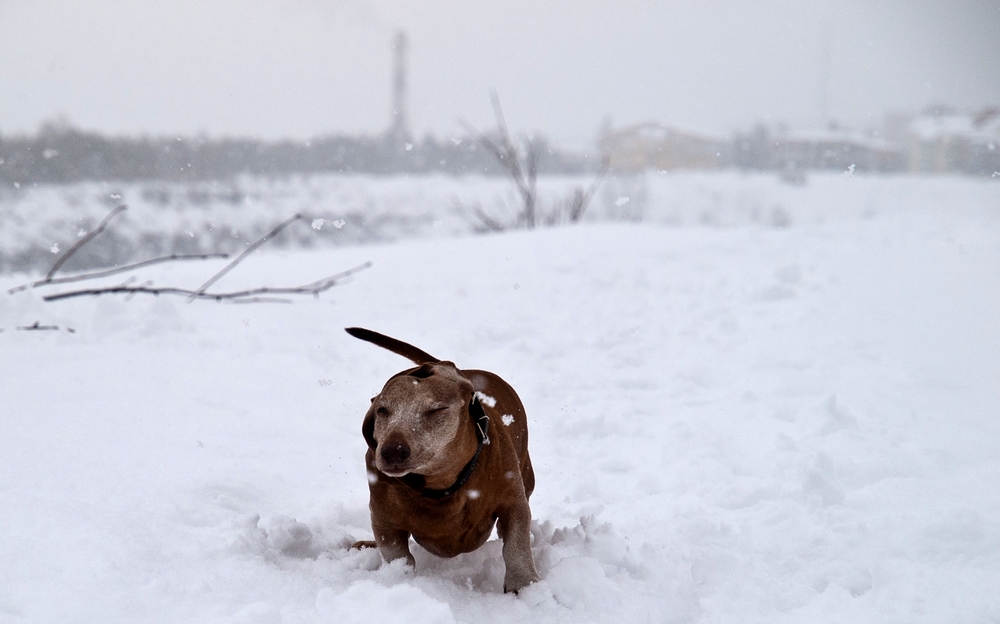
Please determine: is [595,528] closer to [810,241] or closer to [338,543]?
[338,543]

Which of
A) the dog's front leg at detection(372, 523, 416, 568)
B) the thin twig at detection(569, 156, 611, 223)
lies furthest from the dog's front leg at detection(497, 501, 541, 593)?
the thin twig at detection(569, 156, 611, 223)

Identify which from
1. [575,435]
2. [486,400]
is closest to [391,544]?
[486,400]

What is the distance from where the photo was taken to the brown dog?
2.03 metres

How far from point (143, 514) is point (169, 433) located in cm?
91

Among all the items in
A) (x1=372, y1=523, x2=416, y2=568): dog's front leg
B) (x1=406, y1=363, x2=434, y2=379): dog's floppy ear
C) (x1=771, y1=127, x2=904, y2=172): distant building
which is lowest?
(x1=372, y1=523, x2=416, y2=568): dog's front leg

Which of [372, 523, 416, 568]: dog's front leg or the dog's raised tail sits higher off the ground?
the dog's raised tail

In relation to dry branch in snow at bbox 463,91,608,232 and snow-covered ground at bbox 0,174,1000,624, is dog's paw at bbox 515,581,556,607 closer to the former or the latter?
snow-covered ground at bbox 0,174,1000,624

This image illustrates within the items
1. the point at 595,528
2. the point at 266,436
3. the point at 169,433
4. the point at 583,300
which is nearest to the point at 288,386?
the point at 266,436

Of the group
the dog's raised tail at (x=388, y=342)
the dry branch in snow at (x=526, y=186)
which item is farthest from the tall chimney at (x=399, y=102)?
the dog's raised tail at (x=388, y=342)

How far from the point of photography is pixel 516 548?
2350mm

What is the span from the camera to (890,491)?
3209 millimetres

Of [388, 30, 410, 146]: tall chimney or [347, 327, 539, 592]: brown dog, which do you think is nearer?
[347, 327, 539, 592]: brown dog

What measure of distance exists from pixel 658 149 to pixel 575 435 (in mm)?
8249

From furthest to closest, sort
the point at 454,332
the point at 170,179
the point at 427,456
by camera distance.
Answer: the point at 170,179 → the point at 454,332 → the point at 427,456
